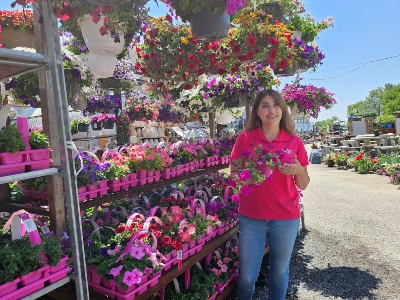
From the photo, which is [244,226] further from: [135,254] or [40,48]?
[40,48]

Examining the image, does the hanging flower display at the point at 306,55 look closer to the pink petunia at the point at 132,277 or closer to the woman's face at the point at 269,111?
the woman's face at the point at 269,111

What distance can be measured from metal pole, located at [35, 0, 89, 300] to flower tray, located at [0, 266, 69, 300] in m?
0.06

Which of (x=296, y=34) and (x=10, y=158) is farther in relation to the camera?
(x=296, y=34)

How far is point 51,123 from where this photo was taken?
4.53 ft

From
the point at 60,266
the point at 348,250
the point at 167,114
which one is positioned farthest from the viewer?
the point at 167,114

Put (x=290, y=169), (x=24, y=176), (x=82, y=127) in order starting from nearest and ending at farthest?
(x=24, y=176), (x=290, y=169), (x=82, y=127)

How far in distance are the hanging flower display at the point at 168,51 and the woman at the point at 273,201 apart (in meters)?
0.82

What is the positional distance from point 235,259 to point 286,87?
240 centimetres

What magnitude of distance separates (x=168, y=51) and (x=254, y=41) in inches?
27.7

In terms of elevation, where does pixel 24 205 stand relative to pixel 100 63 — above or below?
below

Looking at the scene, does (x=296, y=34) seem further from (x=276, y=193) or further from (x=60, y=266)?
(x=60, y=266)

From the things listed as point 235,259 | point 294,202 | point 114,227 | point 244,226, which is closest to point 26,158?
point 114,227

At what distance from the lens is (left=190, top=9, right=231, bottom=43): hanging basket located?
2102 mm

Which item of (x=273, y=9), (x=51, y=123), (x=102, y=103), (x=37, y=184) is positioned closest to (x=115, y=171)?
(x=37, y=184)
